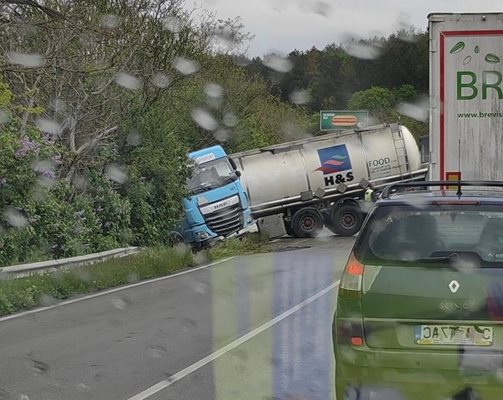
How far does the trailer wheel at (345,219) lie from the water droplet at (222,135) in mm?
6688

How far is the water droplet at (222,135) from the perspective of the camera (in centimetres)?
3416

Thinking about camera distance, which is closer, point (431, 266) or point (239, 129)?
point (431, 266)

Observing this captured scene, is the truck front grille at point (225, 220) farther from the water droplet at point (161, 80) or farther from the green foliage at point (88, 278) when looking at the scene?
the green foliage at point (88, 278)

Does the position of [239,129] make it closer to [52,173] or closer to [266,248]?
[266,248]

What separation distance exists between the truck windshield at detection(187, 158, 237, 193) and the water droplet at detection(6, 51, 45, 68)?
24.3ft

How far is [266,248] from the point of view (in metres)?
25.8

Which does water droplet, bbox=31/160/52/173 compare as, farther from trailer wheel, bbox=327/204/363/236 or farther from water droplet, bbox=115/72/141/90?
trailer wheel, bbox=327/204/363/236

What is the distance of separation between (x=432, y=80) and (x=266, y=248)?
1523 centimetres

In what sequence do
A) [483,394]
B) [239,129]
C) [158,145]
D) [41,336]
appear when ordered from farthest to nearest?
1. [239,129]
2. [158,145]
3. [41,336]
4. [483,394]

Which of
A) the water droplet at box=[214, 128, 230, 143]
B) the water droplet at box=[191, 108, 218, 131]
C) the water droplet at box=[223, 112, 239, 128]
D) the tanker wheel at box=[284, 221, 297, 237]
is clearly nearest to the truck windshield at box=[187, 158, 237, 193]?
the tanker wheel at box=[284, 221, 297, 237]

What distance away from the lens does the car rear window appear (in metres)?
5.70

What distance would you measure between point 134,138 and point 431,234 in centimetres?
1723

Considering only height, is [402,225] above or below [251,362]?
above

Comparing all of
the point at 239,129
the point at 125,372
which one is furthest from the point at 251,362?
the point at 239,129
